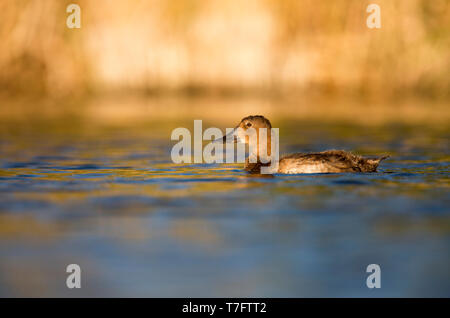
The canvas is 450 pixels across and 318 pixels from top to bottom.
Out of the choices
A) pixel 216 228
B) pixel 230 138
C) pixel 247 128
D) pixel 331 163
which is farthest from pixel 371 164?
pixel 216 228

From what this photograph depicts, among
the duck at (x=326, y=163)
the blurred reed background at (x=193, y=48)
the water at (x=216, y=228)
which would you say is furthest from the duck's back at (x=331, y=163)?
the blurred reed background at (x=193, y=48)

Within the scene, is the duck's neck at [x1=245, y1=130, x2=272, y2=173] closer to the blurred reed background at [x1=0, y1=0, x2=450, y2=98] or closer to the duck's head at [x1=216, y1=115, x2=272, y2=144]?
the duck's head at [x1=216, y1=115, x2=272, y2=144]

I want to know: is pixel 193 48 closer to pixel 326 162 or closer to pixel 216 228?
pixel 326 162

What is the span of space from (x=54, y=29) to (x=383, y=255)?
668 inches

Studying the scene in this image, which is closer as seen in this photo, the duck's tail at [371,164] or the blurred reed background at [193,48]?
the duck's tail at [371,164]

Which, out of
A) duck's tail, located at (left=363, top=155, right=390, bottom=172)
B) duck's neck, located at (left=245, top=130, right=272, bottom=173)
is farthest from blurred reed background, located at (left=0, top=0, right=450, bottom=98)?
duck's tail, located at (left=363, top=155, right=390, bottom=172)

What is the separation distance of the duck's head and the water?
0.41 m

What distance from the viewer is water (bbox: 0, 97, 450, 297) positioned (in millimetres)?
4871

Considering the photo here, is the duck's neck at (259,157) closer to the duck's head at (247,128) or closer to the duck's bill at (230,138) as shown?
the duck's head at (247,128)

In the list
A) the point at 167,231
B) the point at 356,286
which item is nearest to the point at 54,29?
the point at 167,231

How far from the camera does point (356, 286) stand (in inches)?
189

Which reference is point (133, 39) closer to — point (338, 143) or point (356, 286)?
point (338, 143)

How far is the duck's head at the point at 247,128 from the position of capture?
9.47m

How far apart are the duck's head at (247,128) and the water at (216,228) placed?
0.41m
